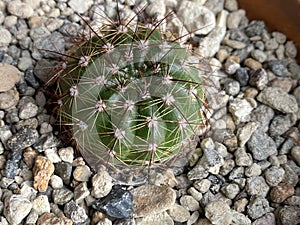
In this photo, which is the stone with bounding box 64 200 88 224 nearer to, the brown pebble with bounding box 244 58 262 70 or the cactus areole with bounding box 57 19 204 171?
the cactus areole with bounding box 57 19 204 171

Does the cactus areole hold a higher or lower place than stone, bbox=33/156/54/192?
higher

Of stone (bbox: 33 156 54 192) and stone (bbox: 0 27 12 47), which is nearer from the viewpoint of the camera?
stone (bbox: 33 156 54 192)

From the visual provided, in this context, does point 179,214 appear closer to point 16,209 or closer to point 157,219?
point 157,219

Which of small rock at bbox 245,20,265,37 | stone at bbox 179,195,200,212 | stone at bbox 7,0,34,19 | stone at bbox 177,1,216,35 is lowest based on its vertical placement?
stone at bbox 179,195,200,212

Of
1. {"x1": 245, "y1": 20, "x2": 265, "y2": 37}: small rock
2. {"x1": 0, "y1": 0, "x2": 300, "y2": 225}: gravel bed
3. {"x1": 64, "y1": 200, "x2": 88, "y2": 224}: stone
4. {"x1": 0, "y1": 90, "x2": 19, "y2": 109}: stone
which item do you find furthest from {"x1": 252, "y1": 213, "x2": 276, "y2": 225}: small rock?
{"x1": 0, "y1": 90, "x2": 19, "y2": 109}: stone

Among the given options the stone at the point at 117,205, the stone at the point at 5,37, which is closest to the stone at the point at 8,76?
the stone at the point at 5,37

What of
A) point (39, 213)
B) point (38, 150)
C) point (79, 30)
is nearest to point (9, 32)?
point (79, 30)

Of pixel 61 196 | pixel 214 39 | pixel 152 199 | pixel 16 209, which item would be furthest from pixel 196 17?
pixel 16 209

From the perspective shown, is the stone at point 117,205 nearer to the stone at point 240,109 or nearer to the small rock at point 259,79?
the stone at point 240,109

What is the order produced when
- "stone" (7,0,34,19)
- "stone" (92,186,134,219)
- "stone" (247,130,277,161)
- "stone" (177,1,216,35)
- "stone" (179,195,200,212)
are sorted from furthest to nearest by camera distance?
1. "stone" (177,1,216,35)
2. "stone" (7,0,34,19)
3. "stone" (247,130,277,161)
4. "stone" (179,195,200,212)
5. "stone" (92,186,134,219)
